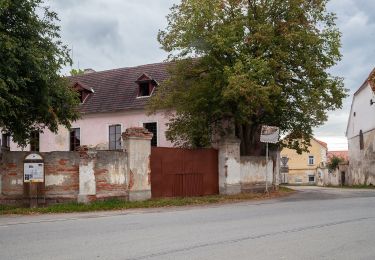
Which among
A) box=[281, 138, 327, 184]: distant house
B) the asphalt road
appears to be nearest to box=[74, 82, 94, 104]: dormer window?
the asphalt road

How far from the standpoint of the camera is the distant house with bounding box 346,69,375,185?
1753 inches

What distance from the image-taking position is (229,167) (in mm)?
25047

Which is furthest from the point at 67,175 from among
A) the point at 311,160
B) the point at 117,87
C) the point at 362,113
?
the point at 311,160

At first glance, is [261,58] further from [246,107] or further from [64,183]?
[64,183]

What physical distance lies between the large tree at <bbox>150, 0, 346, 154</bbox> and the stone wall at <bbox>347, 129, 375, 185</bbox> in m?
18.4

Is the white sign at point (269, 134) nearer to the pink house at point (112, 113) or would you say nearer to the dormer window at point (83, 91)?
the pink house at point (112, 113)

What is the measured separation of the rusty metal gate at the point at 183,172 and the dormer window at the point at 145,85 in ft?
49.5

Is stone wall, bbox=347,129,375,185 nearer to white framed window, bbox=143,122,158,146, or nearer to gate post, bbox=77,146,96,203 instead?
white framed window, bbox=143,122,158,146

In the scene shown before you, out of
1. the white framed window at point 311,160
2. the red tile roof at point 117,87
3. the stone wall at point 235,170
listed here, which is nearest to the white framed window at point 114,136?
the red tile roof at point 117,87

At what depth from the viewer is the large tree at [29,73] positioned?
17.8 m

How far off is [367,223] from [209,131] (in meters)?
→ 15.5

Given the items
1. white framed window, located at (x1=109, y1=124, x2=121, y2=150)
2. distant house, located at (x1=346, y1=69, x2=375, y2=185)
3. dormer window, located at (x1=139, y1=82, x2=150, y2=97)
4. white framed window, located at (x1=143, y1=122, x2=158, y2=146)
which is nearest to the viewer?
white framed window, located at (x1=143, y1=122, x2=158, y2=146)

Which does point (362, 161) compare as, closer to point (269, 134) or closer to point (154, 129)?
point (154, 129)

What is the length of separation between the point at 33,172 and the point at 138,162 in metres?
4.21
